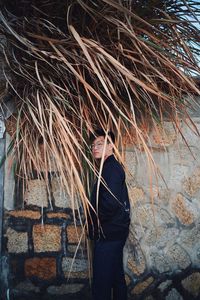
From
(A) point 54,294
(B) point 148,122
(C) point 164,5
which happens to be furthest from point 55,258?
(C) point 164,5

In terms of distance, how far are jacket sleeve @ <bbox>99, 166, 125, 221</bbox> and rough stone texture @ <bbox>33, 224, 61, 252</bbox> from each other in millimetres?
502

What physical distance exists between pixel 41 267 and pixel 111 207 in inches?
29.5

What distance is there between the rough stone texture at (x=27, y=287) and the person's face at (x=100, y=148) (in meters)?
0.99

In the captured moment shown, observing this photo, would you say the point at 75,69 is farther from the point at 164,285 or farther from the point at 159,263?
the point at 164,285

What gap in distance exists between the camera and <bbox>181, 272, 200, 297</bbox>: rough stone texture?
2.72 meters

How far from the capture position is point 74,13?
97.7 inches

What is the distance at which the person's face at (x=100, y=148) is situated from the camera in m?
2.33

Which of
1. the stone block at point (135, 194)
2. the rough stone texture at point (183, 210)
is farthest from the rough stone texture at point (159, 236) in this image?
the stone block at point (135, 194)

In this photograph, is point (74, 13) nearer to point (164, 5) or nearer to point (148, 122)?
Answer: point (164, 5)

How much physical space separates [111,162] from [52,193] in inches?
21.8

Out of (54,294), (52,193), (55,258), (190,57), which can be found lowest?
(54,294)

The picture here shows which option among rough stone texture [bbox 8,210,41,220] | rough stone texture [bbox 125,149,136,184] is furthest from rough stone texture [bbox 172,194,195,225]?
rough stone texture [bbox 8,210,41,220]

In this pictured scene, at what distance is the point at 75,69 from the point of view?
2.36 metres

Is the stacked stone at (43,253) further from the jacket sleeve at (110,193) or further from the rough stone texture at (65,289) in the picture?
the jacket sleeve at (110,193)
